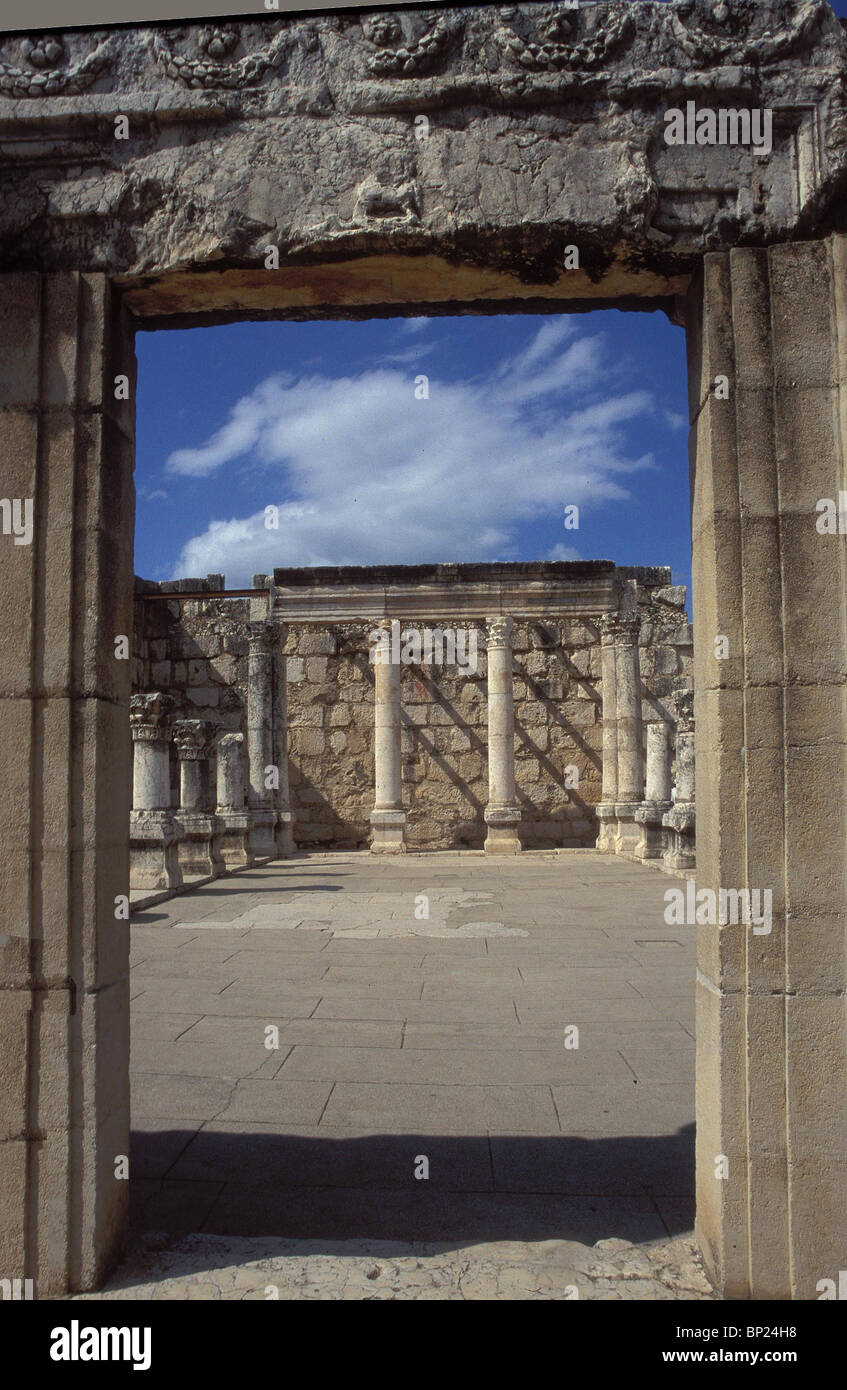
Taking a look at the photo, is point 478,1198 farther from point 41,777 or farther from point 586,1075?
point 41,777

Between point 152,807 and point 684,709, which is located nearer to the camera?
point 152,807

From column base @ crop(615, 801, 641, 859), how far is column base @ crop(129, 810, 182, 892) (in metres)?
7.90

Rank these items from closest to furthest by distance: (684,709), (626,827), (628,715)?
1. (684,709)
2. (626,827)
3. (628,715)

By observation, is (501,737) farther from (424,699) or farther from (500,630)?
(424,699)

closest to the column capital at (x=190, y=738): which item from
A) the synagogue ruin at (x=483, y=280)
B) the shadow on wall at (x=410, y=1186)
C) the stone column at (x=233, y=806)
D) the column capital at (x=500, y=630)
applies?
the stone column at (x=233, y=806)

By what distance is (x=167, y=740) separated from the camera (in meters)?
12.0

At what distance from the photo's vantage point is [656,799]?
1468 cm

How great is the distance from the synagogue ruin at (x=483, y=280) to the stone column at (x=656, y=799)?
11.9 m

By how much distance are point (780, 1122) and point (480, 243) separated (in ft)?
8.87

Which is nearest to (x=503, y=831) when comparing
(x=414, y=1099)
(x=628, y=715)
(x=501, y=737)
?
(x=501, y=737)

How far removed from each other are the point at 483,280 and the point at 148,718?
9482mm
